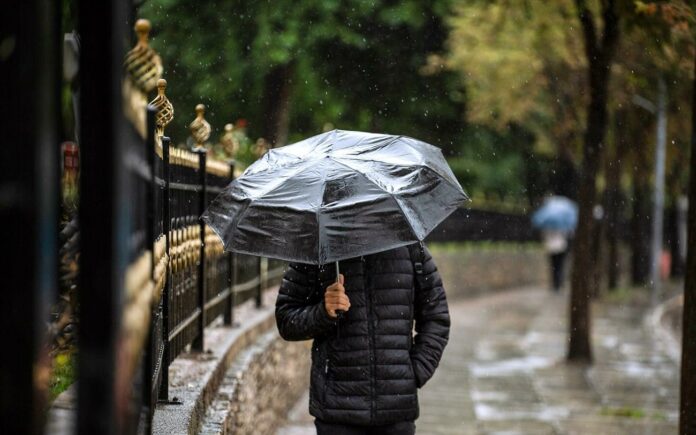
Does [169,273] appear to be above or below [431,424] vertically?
above

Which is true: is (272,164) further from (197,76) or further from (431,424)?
(197,76)

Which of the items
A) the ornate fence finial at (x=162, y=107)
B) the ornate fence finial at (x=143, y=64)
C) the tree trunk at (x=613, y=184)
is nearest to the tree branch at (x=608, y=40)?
the ornate fence finial at (x=162, y=107)

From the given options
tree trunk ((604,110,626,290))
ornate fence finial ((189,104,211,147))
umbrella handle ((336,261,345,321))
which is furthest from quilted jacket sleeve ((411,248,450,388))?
tree trunk ((604,110,626,290))

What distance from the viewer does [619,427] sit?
9.80m

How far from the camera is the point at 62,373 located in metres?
4.69

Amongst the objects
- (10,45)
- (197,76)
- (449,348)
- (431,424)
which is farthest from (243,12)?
(10,45)

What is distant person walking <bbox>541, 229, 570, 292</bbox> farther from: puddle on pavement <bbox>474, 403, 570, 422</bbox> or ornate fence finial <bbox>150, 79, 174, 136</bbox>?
ornate fence finial <bbox>150, 79, 174, 136</bbox>

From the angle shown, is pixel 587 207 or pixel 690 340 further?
pixel 587 207

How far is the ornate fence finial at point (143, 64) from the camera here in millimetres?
3254

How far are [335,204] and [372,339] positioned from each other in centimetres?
59

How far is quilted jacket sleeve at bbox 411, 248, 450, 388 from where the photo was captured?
490 centimetres

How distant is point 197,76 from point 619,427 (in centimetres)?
1479

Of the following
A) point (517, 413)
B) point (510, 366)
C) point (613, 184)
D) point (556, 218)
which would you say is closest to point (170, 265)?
point (517, 413)

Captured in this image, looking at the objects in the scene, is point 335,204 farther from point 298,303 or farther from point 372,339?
point 372,339
